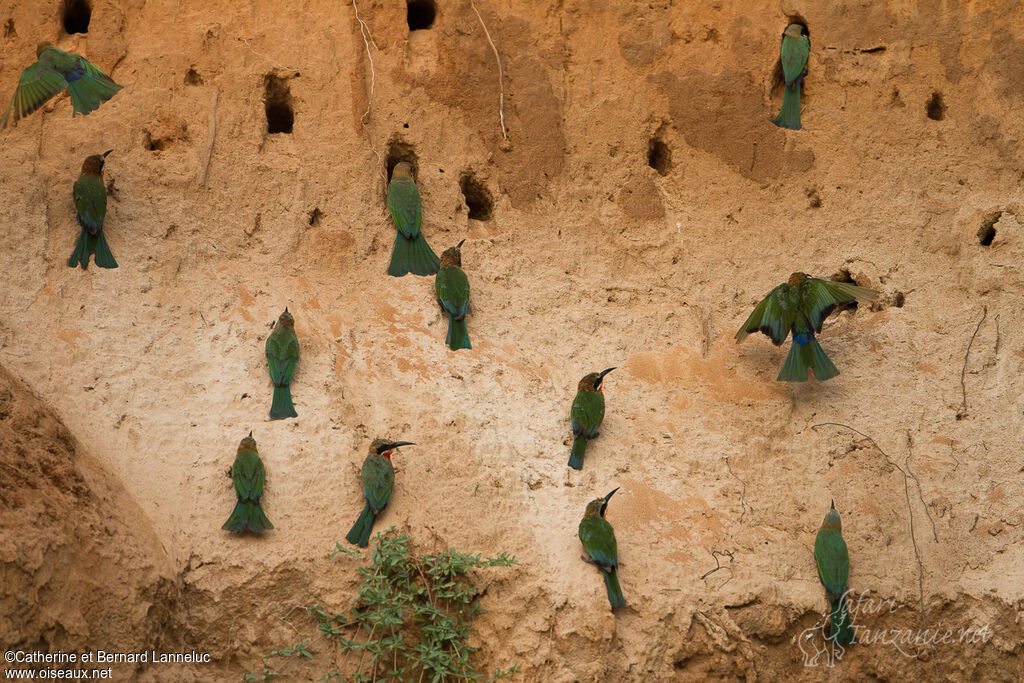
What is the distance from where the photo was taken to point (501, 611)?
3.90 m

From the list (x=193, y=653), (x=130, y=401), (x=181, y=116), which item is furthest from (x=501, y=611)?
(x=181, y=116)

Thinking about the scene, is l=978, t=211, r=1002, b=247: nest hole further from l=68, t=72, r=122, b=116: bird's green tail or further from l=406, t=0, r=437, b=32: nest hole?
l=68, t=72, r=122, b=116: bird's green tail

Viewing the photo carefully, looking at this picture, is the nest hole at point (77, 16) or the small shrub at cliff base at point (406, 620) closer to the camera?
the small shrub at cliff base at point (406, 620)

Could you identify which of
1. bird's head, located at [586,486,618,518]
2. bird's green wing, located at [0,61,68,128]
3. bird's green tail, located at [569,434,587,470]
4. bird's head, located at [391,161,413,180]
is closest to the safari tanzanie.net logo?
bird's head, located at [586,486,618,518]

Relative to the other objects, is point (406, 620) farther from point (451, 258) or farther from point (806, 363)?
point (806, 363)

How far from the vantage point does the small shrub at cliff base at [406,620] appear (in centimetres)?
379

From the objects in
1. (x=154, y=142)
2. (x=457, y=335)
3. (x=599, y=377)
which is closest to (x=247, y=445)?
(x=457, y=335)

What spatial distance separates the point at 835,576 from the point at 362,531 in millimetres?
1736

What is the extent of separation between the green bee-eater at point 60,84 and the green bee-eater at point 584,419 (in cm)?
235

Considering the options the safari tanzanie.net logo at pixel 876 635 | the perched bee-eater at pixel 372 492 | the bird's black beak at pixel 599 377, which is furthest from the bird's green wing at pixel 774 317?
the perched bee-eater at pixel 372 492

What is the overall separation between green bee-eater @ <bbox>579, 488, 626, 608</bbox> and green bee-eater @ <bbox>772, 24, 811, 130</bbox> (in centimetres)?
216

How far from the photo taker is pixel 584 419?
14.4 feet

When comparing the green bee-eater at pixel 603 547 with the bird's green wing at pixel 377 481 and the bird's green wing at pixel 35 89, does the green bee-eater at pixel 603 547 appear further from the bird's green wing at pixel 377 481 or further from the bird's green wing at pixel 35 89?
the bird's green wing at pixel 35 89

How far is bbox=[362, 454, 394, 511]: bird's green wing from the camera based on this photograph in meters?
4.04
